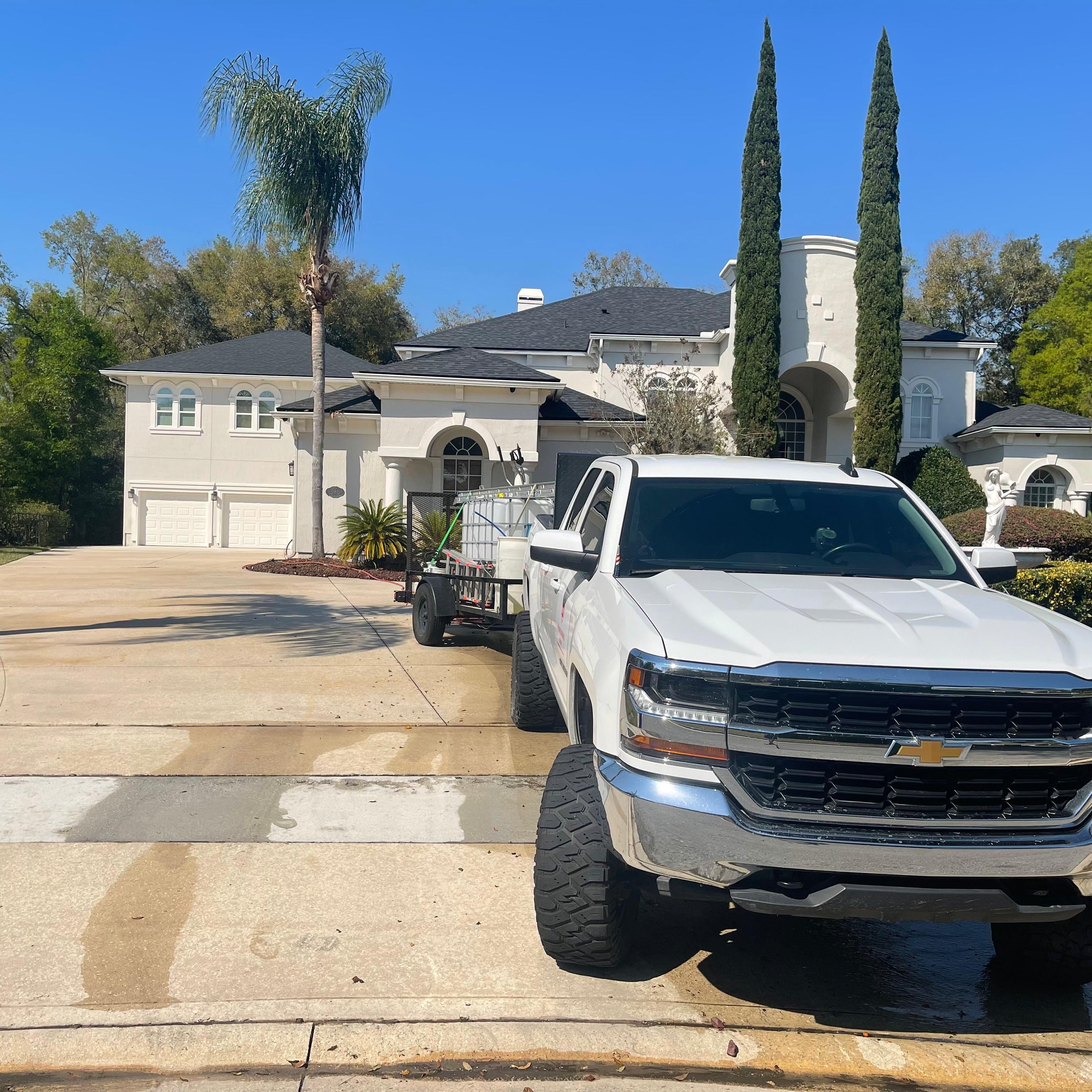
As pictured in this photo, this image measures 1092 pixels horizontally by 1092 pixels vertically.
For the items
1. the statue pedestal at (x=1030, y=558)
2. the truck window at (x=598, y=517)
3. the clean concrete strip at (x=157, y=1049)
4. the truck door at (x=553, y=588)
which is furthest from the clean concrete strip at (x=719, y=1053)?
the statue pedestal at (x=1030, y=558)

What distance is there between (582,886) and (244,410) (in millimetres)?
30253

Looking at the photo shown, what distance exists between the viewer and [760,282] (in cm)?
2391

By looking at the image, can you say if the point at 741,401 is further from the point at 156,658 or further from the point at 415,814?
the point at 415,814

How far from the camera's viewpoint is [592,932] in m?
3.72

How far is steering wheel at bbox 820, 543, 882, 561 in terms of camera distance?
484 centimetres

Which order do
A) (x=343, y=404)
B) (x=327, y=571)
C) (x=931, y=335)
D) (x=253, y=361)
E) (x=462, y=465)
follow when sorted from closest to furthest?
(x=327, y=571), (x=462, y=465), (x=343, y=404), (x=931, y=335), (x=253, y=361)

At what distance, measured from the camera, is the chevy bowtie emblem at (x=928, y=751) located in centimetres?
319

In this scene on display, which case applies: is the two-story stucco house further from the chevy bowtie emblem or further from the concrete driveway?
the chevy bowtie emblem

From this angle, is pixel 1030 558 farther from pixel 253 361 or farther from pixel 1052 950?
pixel 253 361

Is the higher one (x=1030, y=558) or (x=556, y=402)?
(x=556, y=402)

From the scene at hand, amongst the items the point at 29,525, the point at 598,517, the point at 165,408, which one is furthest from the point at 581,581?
the point at 29,525

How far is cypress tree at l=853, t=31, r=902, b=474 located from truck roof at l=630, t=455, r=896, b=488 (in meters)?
19.0

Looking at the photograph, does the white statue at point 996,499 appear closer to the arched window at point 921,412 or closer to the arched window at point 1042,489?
the arched window at point 921,412

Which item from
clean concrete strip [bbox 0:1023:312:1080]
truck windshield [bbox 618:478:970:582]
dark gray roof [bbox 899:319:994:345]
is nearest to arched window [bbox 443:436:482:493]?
dark gray roof [bbox 899:319:994:345]
